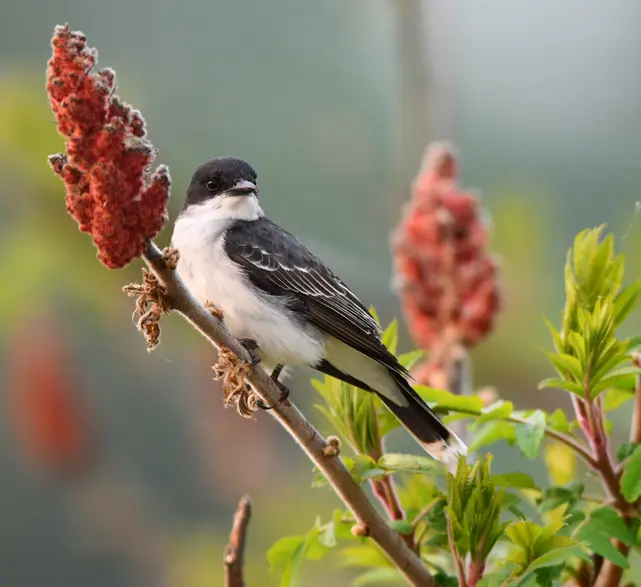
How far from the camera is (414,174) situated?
4.40m

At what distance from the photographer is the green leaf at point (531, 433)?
195 centimetres

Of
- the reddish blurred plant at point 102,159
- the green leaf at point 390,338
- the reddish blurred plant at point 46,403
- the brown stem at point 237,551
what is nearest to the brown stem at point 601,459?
the green leaf at point 390,338

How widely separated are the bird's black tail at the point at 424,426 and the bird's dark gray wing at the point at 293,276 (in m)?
0.20

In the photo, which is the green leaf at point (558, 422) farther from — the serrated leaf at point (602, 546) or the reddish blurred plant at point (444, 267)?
the reddish blurred plant at point (444, 267)

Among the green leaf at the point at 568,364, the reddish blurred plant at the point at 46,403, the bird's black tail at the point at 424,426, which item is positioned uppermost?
the reddish blurred plant at the point at 46,403

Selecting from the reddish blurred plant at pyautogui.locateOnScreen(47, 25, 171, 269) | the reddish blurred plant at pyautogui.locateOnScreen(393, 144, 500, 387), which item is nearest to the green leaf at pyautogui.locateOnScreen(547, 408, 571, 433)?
the reddish blurred plant at pyautogui.locateOnScreen(47, 25, 171, 269)

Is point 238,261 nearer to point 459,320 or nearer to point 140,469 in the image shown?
point 459,320

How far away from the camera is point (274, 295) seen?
270 cm

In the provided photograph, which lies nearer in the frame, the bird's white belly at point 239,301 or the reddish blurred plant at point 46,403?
the bird's white belly at point 239,301

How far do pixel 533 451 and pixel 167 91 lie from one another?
343 cm

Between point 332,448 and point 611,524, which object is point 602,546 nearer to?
point 611,524

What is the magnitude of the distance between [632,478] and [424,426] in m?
0.71

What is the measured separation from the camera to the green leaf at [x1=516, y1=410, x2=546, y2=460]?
195 cm

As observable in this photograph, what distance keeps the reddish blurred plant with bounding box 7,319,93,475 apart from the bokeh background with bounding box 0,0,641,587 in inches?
0.4
